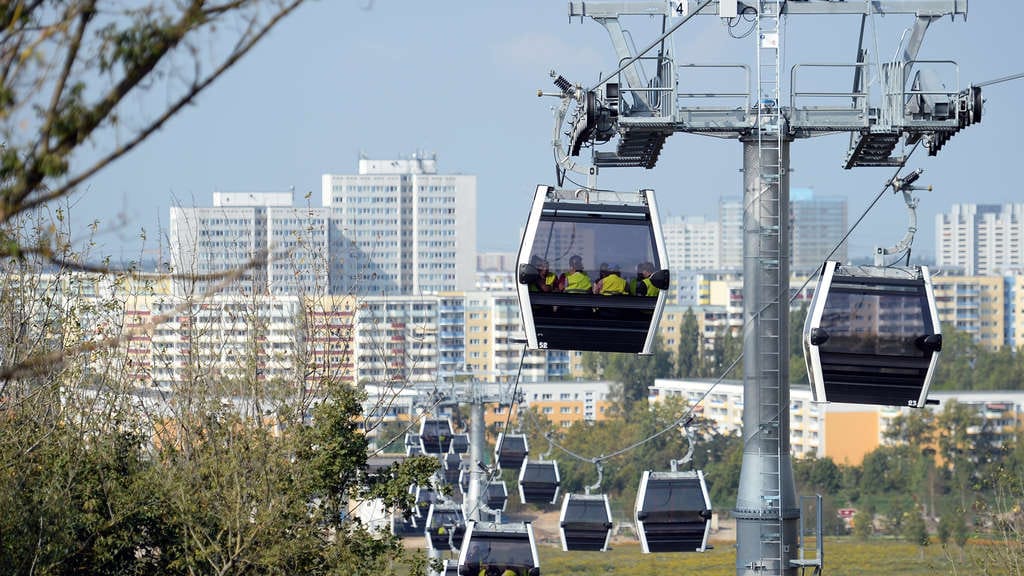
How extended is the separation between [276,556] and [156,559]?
1429mm

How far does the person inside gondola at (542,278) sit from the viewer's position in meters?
10.1

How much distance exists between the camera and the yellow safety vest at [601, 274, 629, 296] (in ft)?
33.7

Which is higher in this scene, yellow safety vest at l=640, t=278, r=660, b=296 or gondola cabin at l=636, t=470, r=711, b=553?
Answer: yellow safety vest at l=640, t=278, r=660, b=296

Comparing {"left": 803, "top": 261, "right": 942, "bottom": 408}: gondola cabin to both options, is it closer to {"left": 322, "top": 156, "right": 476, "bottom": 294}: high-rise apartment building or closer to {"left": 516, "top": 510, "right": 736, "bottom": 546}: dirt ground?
{"left": 516, "top": 510, "right": 736, "bottom": 546}: dirt ground

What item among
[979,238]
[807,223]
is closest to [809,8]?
[979,238]

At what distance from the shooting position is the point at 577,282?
1025cm

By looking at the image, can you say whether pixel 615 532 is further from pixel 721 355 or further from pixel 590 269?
pixel 590 269

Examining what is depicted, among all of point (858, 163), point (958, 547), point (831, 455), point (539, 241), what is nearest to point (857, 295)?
point (858, 163)

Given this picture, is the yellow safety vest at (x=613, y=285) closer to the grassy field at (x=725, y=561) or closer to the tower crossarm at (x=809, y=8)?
the tower crossarm at (x=809, y=8)

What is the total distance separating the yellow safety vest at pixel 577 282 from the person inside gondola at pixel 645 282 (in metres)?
0.33

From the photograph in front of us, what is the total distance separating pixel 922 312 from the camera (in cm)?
1007

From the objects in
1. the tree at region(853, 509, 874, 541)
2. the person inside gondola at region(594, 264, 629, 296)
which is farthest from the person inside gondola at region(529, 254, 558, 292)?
the tree at region(853, 509, 874, 541)

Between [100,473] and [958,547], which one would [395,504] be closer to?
[100,473]

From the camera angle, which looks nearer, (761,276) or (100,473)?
(761,276)
